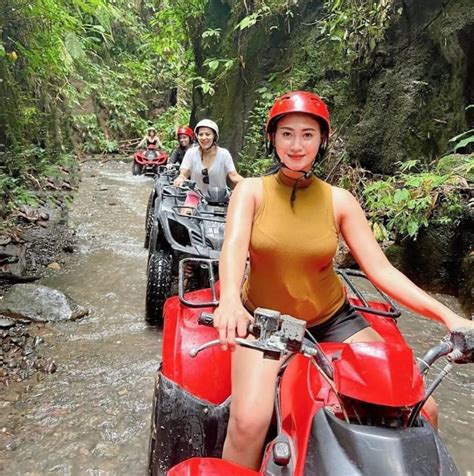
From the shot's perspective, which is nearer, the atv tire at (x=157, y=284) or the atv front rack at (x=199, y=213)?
the atv tire at (x=157, y=284)

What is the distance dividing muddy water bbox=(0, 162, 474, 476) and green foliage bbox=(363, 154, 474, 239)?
908 mm

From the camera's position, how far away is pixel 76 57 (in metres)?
9.78

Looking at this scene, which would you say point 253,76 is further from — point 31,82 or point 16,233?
point 16,233

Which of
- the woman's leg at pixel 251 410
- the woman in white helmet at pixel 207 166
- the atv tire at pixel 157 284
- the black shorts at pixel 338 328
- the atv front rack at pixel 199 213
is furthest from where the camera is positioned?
the woman in white helmet at pixel 207 166

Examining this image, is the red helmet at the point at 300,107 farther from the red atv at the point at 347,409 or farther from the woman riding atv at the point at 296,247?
the red atv at the point at 347,409

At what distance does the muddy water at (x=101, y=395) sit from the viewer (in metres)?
2.76

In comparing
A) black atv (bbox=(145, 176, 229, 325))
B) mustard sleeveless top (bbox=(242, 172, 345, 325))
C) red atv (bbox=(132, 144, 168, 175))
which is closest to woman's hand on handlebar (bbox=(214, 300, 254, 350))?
mustard sleeveless top (bbox=(242, 172, 345, 325))

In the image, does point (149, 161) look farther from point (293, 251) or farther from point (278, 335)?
point (278, 335)

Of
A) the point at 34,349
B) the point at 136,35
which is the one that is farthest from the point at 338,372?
the point at 136,35

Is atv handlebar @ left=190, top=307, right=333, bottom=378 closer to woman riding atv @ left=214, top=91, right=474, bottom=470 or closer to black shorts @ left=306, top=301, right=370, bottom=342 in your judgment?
woman riding atv @ left=214, top=91, right=474, bottom=470

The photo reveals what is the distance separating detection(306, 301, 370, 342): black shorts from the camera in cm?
214

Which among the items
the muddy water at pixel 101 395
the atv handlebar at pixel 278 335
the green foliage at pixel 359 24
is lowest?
the muddy water at pixel 101 395

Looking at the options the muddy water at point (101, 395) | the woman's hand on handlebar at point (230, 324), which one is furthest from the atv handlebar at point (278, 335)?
the muddy water at point (101, 395)

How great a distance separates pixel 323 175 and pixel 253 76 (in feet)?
13.8
